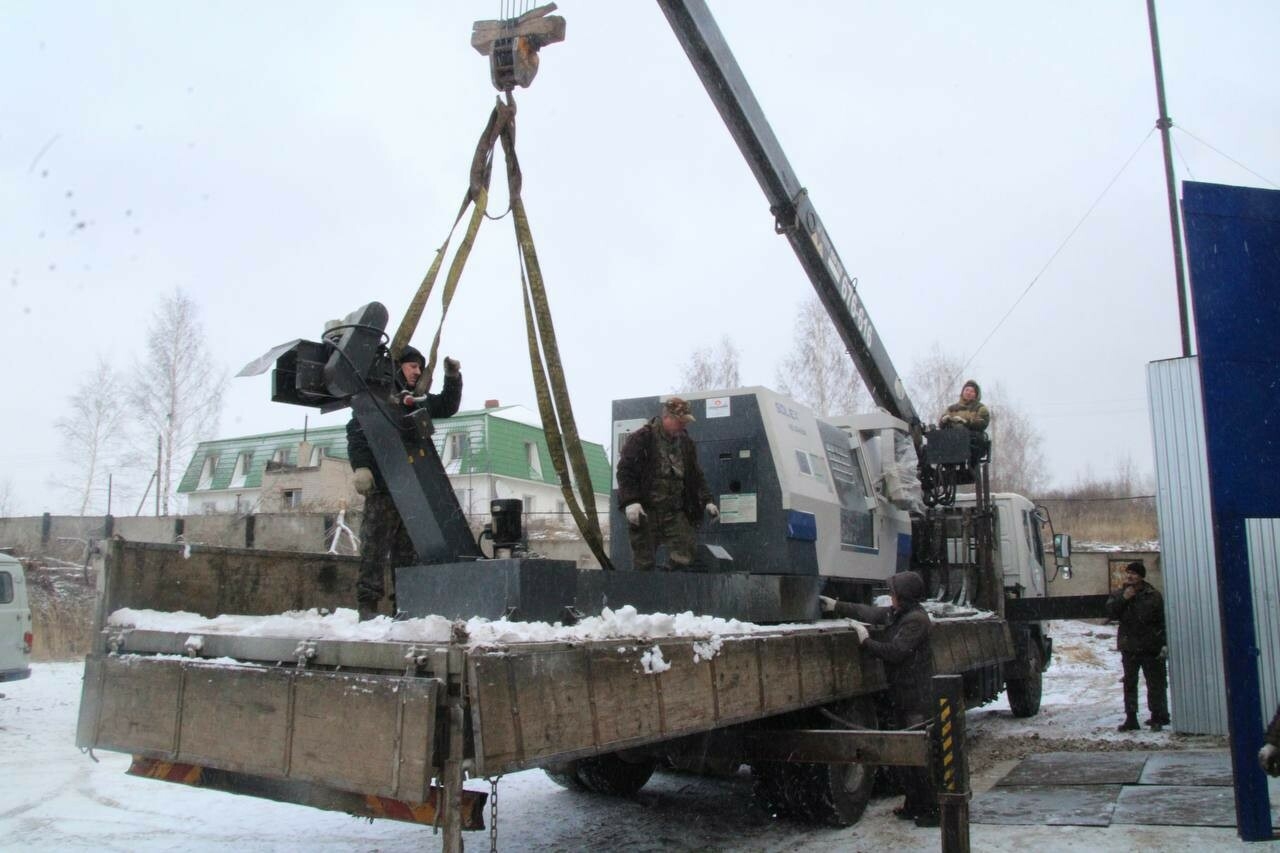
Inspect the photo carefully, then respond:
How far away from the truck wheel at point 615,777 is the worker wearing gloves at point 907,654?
1.79 metres

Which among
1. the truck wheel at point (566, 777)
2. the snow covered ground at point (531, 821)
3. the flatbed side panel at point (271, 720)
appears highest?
the flatbed side panel at point (271, 720)

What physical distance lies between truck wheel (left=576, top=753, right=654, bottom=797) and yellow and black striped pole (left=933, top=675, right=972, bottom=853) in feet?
8.72

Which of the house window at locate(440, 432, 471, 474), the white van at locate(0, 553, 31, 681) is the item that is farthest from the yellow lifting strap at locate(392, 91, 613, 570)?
the house window at locate(440, 432, 471, 474)

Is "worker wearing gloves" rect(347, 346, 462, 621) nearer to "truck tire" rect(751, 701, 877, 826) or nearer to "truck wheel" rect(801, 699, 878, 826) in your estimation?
"truck tire" rect(751, 701, 877, 826)

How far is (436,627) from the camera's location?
3.80 m

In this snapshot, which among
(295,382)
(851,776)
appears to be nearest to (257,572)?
(295,382)

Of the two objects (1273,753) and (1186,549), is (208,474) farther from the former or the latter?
(1273,753)

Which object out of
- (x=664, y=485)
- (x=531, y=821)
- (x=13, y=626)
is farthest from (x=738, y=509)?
(x=13, y=626)

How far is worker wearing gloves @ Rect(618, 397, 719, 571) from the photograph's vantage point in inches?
266

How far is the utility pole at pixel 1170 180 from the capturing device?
1434 cm

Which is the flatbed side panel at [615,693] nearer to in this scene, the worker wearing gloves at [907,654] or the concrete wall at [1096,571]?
the worker wearing gloves at [907,654]

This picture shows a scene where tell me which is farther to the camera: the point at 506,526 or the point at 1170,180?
the point at 1170,180

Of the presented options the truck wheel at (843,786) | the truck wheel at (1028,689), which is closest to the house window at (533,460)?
the truck wheel at (1028,689)

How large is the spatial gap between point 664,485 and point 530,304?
A: 161cm
